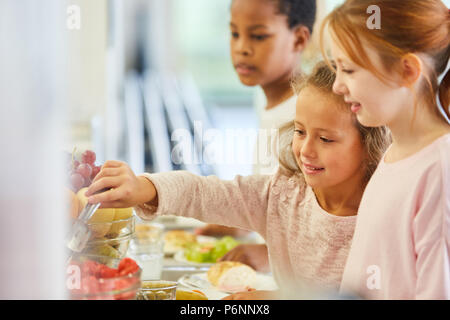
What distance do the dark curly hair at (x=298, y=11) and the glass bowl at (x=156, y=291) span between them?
0.45 m

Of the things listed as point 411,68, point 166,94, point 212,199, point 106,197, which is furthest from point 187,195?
point 166,94

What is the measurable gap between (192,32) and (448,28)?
5.29m

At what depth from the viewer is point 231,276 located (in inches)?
39.5

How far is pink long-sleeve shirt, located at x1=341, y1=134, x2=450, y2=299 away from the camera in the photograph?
0.67 meters

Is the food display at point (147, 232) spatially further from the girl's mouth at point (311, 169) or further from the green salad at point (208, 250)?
the girl's mouth at point (311, 169)

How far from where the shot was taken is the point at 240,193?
3.03ft

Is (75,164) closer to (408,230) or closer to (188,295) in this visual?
(188,295)

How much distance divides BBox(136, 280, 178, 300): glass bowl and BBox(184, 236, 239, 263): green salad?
0.34 metres

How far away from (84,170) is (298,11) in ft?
1.39

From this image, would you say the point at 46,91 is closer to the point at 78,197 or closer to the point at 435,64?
the point at 78,197

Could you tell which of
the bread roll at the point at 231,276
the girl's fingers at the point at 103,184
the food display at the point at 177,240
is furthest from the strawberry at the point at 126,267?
the food display at the point at 177,240

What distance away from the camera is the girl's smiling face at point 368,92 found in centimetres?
71

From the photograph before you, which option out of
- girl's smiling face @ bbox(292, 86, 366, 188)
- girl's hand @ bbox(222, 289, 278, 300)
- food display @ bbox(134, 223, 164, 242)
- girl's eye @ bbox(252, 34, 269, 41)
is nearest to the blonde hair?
girl's smiling face @ bbox(292, 86, 366, 188)
